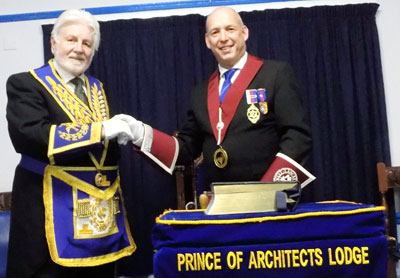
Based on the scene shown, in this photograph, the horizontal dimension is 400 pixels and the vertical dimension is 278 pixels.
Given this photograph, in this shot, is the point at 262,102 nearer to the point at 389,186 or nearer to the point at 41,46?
the point at 389,186

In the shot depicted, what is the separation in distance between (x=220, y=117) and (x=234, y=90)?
11cm

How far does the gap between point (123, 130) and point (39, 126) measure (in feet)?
0.85

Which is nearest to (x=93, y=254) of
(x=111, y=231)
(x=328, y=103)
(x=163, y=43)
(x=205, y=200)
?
(x=111, y=231)

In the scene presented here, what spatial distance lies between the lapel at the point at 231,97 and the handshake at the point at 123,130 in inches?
11.1

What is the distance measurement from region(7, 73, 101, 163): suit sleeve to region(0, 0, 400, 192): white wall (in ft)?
5.29

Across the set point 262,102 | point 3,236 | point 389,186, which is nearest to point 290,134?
point 262,102

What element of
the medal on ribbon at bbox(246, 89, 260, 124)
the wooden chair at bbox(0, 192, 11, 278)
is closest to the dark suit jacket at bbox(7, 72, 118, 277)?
the medal on ribbon at bbox(246, 89, 260, 124)

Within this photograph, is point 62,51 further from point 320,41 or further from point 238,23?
point 320,41

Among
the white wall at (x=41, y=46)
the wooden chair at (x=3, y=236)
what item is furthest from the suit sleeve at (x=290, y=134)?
the wooden chair at (x=3, y=236)

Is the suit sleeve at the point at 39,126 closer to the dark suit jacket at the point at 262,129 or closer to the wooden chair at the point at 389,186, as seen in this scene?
the dark suit jacket at the point at 262,129

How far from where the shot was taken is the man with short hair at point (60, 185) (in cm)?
143

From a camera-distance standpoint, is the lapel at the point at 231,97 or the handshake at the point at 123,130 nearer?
the handshake at the point at 123,130

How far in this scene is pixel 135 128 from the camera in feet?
5.00

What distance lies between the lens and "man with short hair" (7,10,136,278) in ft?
4.69
